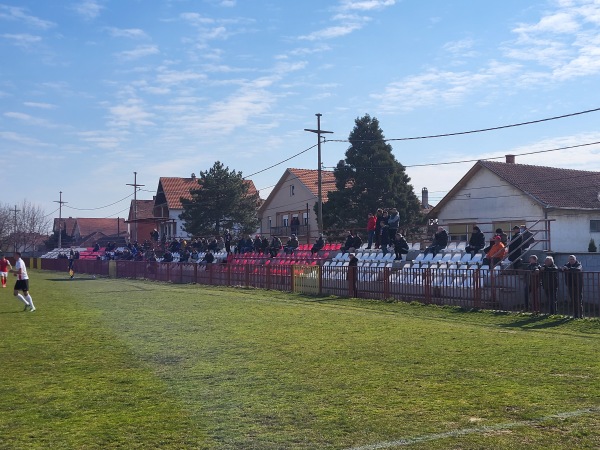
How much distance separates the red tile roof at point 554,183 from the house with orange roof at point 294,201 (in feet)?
58.5

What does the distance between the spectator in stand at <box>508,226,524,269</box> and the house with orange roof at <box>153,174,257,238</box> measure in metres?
55.2

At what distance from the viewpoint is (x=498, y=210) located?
45969 mm

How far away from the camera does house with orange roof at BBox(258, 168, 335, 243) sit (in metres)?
61.6

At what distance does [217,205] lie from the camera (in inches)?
2467

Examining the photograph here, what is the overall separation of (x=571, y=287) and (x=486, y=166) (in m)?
31.1

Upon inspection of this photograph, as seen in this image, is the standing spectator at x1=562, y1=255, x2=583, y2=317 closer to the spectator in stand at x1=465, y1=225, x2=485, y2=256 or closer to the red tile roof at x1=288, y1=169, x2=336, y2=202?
the spectator in stand at x1=465, y1=225, x2=485, y2=256

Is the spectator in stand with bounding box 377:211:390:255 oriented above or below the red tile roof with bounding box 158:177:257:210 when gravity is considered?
below

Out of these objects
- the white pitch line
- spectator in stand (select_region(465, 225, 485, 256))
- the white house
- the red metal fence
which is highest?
the white house

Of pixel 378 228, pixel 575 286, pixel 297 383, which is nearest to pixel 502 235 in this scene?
pixel 378 228

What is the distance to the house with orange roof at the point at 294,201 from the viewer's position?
61562mm

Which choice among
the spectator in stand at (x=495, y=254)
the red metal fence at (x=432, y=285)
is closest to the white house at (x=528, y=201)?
the red metal fence at (x=432, y=285)

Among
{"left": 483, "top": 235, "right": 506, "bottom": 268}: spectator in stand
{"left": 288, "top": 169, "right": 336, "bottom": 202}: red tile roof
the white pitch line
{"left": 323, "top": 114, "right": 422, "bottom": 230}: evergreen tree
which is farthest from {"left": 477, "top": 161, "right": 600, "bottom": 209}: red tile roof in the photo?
the white pitch line

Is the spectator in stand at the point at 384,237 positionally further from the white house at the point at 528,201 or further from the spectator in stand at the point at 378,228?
the white house at the point at 528,201

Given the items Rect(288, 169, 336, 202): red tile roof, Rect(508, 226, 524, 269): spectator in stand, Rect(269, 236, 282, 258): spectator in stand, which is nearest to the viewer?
Rect(508, 226, 524, 269): spectator in stand
